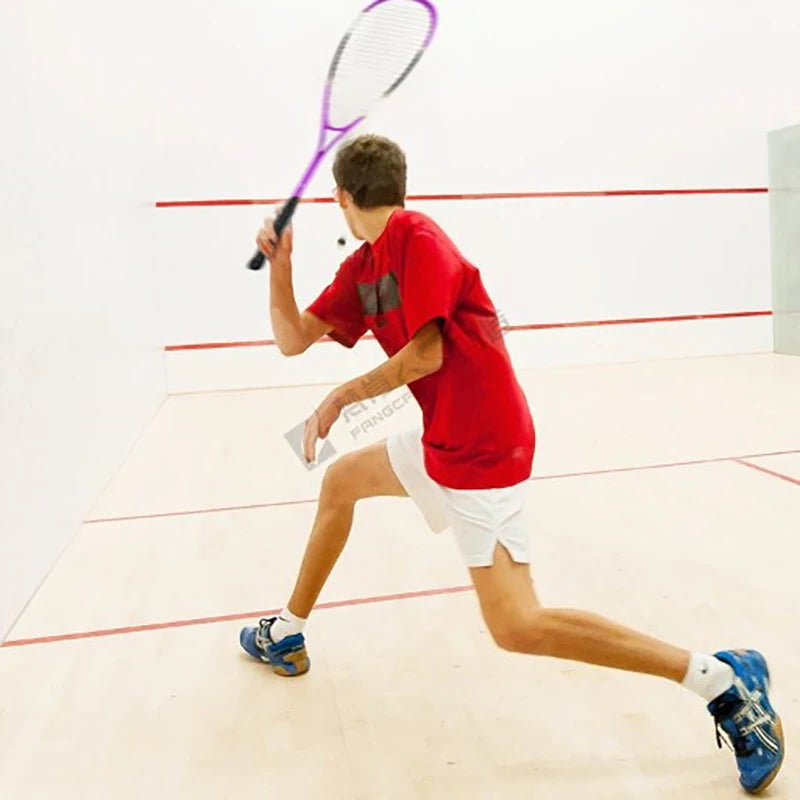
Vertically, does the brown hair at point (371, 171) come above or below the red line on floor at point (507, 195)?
above

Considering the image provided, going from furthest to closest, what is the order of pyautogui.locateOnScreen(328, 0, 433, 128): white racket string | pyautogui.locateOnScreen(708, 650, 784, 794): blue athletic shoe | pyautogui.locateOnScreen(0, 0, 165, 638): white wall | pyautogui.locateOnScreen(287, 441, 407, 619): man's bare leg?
pyautogui.locateOnScreen(0, 0, 165, 638): white wall < pyautogui.locateOnScreen(328, 0, 433, 128): white racket string < pyautogui.locateOnScreen(287, 441, 407, 619): man's bare leg < pyautogui.locateOnScreen(708, 650, 784, 794): blue athletic shoe

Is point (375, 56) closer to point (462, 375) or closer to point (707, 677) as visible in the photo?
point (462, 375)

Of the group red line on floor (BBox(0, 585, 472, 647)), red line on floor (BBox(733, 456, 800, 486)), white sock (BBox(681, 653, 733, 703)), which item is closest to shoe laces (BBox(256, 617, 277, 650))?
red line on floor (BBox(0, 585, 472, 647))

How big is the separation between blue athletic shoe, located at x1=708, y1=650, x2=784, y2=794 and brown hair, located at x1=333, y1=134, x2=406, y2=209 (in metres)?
0.64

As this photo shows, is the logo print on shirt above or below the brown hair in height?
below

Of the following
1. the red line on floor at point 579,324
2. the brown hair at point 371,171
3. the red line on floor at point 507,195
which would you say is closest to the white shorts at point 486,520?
the brown hair at point 371,171

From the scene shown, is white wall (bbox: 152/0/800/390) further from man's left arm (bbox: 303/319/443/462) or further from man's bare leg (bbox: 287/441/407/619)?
man's left arm (bbox: 303/319/443/462)

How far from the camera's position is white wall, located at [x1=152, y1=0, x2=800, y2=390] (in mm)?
3998

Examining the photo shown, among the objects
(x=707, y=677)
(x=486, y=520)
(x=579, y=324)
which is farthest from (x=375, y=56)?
(x=579, y=324)

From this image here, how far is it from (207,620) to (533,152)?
3.48m

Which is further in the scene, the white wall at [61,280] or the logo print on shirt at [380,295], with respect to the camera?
the white wall at [61,280]

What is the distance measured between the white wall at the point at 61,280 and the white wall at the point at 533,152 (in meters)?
0.90

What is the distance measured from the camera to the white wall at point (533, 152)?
4.00m

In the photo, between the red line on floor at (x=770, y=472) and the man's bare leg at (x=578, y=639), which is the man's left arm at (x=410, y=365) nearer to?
the man's bare leg at (x=578, y=639)
